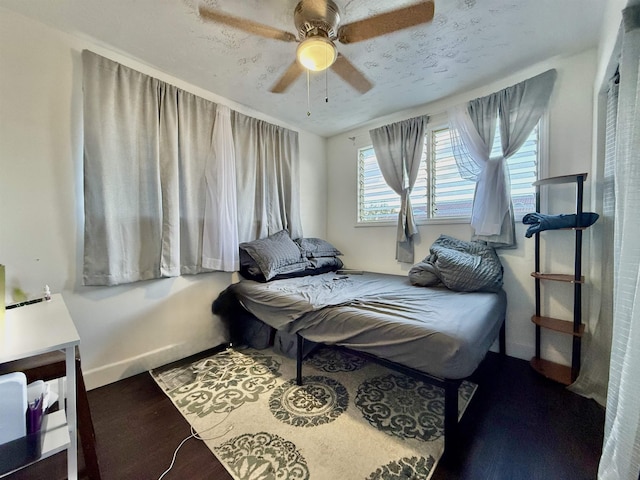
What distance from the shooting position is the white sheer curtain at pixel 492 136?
6.97 feet

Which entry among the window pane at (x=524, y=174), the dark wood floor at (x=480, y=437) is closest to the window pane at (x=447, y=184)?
the window pane at (x=524, y=174)

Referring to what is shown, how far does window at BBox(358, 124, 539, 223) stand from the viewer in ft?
7.44

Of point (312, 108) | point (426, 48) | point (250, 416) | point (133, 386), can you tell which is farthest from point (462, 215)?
point (133, 386)

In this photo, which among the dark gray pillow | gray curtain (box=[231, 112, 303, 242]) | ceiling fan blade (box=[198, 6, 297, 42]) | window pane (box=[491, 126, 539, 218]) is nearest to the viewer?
ceiling fan blade (box=[198, 6, 297, 42])

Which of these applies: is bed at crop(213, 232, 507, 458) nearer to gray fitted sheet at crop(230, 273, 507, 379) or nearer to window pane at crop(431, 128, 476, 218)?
gray fitted sheet at crop(230, 273, 507, 379)

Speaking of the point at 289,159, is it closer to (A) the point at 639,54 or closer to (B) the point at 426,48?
(B) the point at 426,48

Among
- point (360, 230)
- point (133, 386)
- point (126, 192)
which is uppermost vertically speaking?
point (126, 192)

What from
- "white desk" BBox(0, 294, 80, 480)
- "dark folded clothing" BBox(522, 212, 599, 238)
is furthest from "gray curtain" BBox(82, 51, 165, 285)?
"dark folded clothing" BBox(522, 212, 599, 238)

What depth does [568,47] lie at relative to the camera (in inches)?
75.9

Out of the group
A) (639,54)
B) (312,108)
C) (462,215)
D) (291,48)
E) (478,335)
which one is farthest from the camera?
(312,108)

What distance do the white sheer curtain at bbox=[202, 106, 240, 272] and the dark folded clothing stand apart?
8.43ft

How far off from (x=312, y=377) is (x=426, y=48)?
8.79 feet

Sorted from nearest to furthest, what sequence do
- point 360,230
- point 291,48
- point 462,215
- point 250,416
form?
point 250,416, point 291,48, point 462,215, point 360,230

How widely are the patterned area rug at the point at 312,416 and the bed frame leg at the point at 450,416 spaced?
0.27 ft
